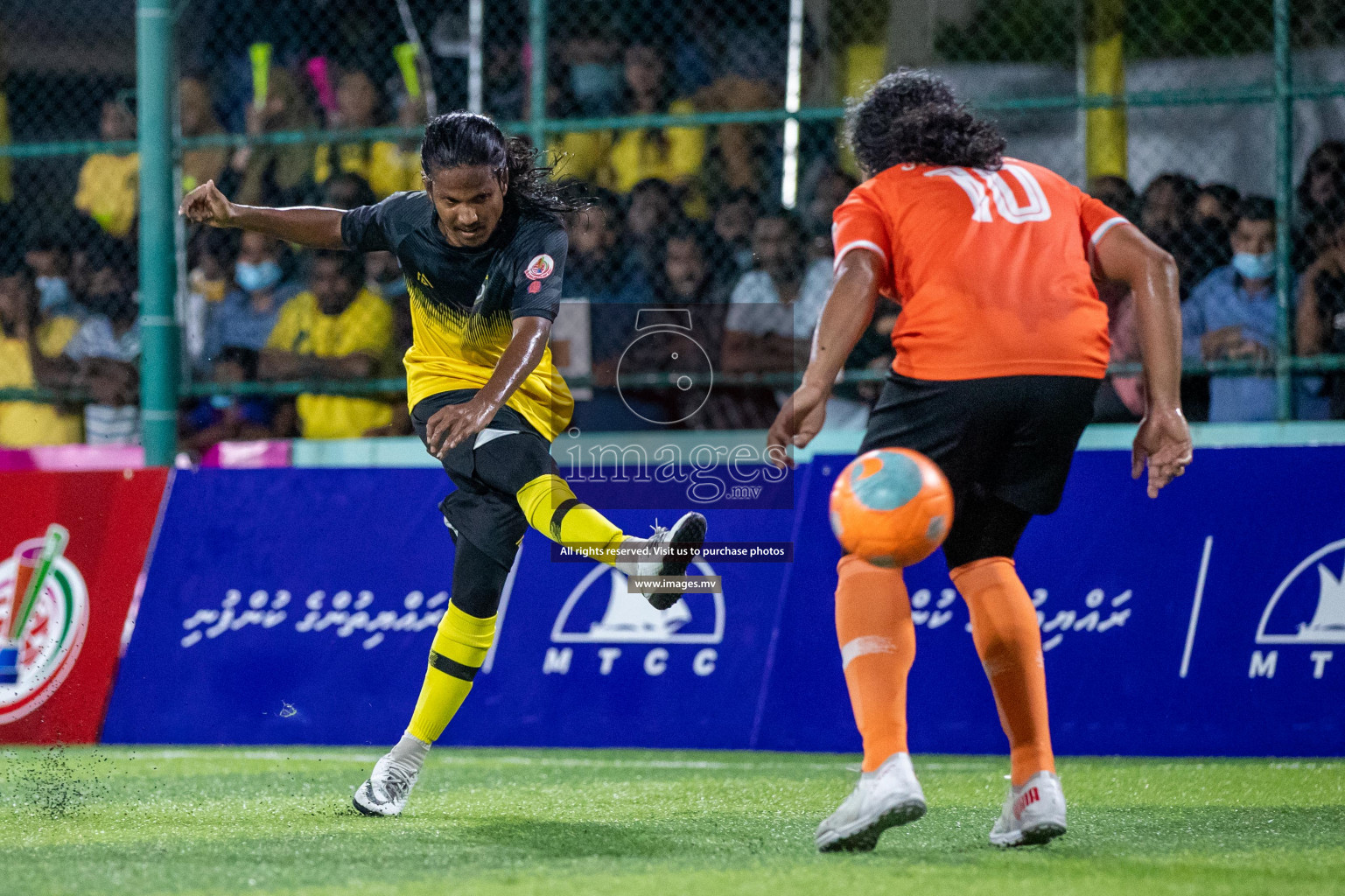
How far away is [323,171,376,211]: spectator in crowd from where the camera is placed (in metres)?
8.63

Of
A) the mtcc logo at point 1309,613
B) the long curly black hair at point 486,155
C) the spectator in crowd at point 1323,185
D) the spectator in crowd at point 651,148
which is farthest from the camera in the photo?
the spectator in crowd at point 651,148

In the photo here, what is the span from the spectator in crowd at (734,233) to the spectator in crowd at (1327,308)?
2648 millimetres

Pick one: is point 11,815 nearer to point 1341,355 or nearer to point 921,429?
point 921,429

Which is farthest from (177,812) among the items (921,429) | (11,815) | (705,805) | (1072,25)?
(1072,25)

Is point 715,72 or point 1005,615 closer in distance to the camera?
point 1005,615

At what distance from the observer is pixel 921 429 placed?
151 inches

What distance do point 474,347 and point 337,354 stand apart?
143 inches

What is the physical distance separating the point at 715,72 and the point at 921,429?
5.65 metres

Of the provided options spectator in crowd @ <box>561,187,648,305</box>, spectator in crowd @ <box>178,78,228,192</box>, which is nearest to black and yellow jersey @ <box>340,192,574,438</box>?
spectator in crowd @ <box>561,187,648,305</box>

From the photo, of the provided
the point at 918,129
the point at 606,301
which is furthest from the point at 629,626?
the point at 918,129

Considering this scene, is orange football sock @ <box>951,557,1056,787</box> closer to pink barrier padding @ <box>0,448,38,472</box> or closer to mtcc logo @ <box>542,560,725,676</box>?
mtcc logo @ <box>542,560,725,676</box>

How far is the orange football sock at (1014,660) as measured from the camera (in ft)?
12.6

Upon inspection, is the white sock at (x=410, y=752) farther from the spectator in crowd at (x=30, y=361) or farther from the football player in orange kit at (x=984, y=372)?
the spectator in crowd at (x=30, y=361)

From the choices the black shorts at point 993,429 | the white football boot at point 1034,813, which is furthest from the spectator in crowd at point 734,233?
the white football boot at point 1034,813
